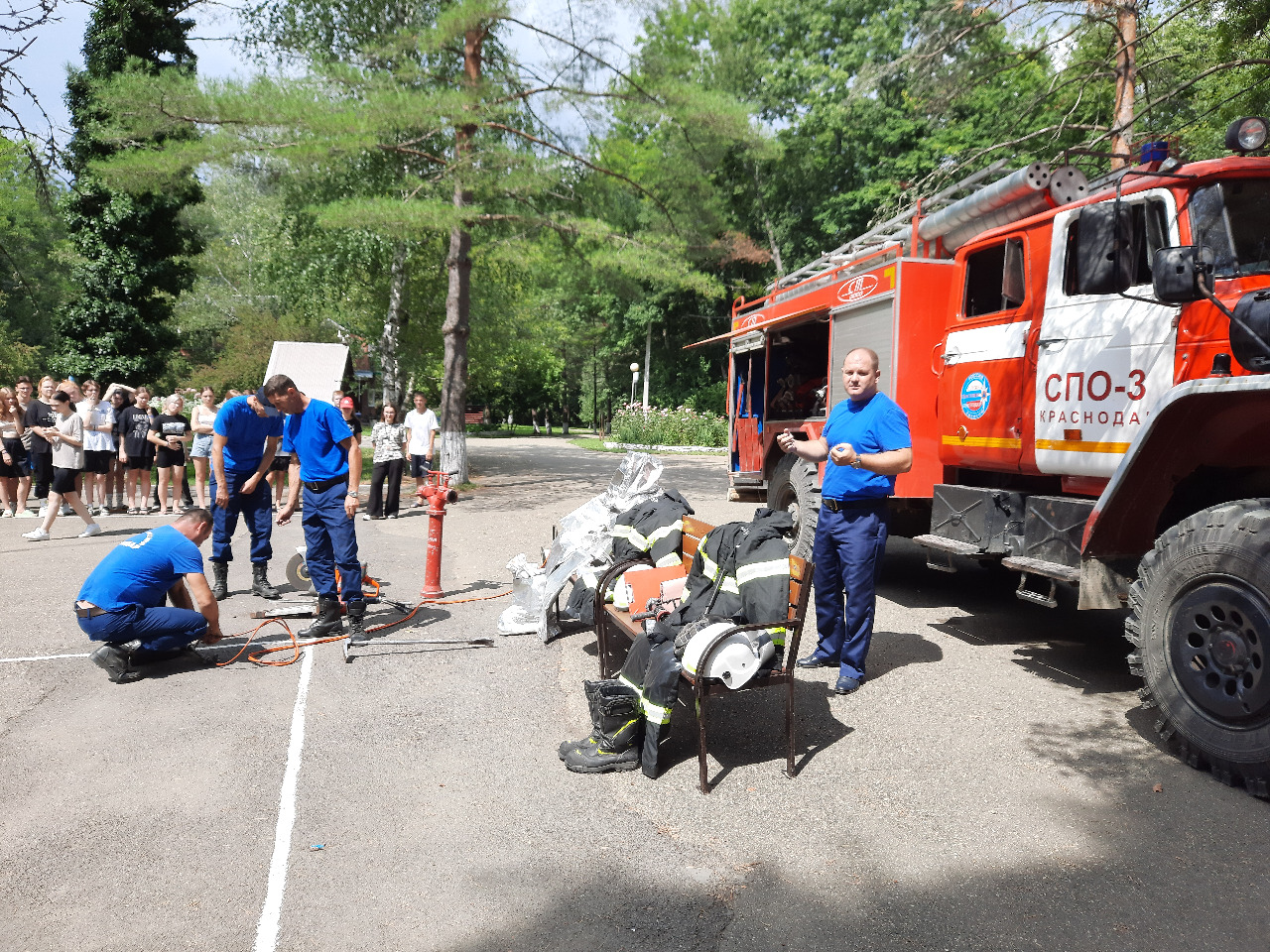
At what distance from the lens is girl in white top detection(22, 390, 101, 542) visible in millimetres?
10133

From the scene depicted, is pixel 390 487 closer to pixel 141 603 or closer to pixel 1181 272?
pixel 141 603

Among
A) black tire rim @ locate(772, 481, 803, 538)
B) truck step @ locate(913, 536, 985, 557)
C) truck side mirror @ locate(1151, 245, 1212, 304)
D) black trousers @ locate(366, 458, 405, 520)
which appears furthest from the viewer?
black trousers @ locate(366, 458, 405, 520)

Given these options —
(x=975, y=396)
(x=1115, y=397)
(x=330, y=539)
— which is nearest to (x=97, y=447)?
(x=330, y=539)

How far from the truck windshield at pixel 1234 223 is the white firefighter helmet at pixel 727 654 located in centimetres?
304

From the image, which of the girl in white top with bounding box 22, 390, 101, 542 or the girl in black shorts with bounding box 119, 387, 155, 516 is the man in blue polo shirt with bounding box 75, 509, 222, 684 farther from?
the girl in black shorts with bounding box 119, 387, 155, 516

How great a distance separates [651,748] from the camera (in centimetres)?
383

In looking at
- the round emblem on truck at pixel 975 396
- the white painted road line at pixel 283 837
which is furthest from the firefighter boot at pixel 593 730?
the round emblem on truck at pixel 975 396

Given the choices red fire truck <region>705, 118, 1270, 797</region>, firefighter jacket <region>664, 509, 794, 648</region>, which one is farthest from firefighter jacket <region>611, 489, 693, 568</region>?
red fire truck <region>705, 118, 1270, 797</region>

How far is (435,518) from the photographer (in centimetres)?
693

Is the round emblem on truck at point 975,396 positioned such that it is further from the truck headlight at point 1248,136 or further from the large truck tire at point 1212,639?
the truck headlight at point 1248,136

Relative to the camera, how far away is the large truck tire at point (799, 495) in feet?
25.9

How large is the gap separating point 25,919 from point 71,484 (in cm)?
937

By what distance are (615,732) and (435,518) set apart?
135 inches

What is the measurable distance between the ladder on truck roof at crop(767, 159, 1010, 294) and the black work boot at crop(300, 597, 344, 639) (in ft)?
17.1
